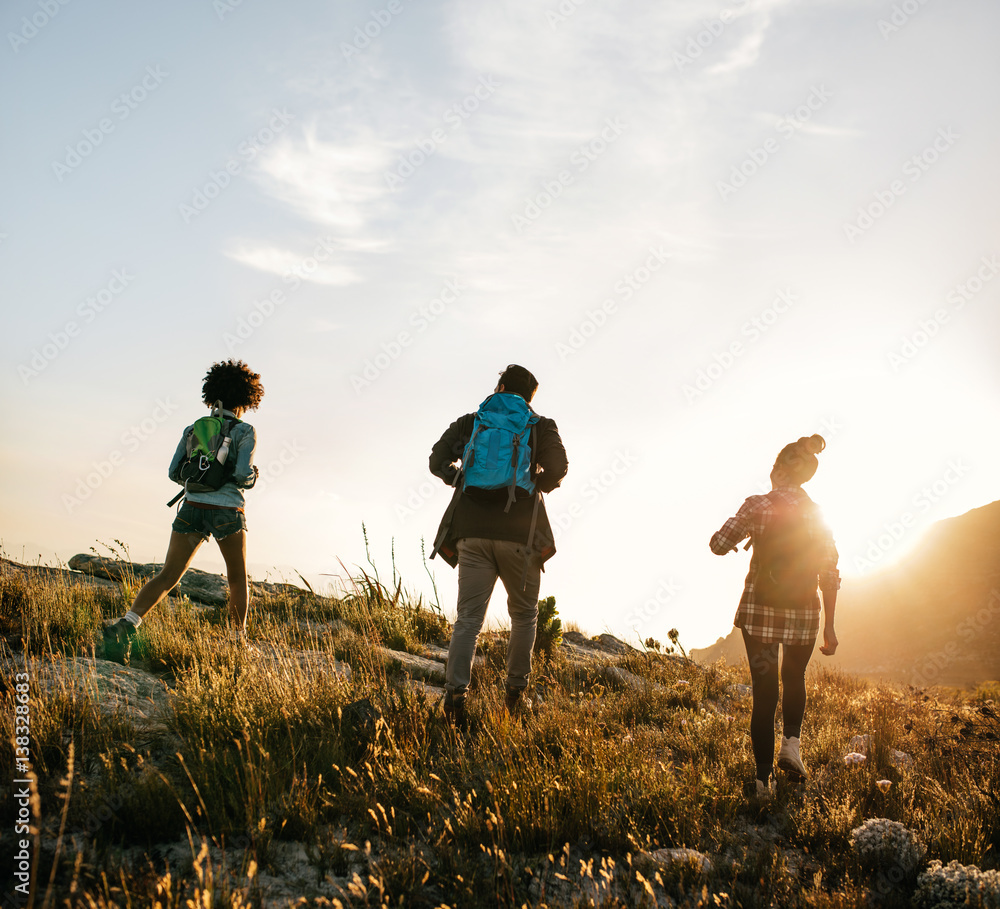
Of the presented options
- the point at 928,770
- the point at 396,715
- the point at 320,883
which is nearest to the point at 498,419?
the point at 396,715

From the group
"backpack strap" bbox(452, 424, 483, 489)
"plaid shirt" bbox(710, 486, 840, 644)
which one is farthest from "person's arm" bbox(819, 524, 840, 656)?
"backpack strap" bbox(452, 424, 483, 489)

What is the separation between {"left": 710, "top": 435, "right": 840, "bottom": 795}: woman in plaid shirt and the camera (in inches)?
137

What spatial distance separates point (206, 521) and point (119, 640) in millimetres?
1024

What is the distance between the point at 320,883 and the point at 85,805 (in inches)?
44.1

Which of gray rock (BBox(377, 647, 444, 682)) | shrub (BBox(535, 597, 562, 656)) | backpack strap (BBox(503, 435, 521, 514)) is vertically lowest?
gray rock (BBox(377, 647, 444, 682))

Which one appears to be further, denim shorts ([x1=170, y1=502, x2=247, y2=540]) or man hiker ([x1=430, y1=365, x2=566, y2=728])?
denim shorts ([x1=170, y1=502, x2=247, y2=540])

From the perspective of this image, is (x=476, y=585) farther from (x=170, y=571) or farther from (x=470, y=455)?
(x=170, y=571)

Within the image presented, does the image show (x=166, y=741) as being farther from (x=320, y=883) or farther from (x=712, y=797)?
(x=712, y=797)

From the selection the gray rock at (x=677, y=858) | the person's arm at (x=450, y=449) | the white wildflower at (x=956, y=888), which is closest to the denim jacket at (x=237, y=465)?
the person's arm at (x=450, y=449)

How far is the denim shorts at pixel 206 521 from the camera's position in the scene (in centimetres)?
468

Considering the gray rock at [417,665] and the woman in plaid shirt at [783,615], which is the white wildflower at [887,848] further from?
the gray rock at [417,665]

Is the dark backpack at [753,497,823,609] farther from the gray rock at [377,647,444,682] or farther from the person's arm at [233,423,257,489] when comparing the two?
the person's arm at [233,423,257,489]

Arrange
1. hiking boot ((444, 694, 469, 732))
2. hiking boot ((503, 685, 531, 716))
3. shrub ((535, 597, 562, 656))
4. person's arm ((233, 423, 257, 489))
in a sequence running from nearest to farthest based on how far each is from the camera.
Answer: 1. hiking boot ((444, 694, 469, 732))
2. hiking boot ((503, 685, 531, 716))
3. person's arm ((233, 423, 257, 489))
4. shrub ((535, 597, 562, 656))

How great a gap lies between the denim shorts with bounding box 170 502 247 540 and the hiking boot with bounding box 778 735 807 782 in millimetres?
4128
